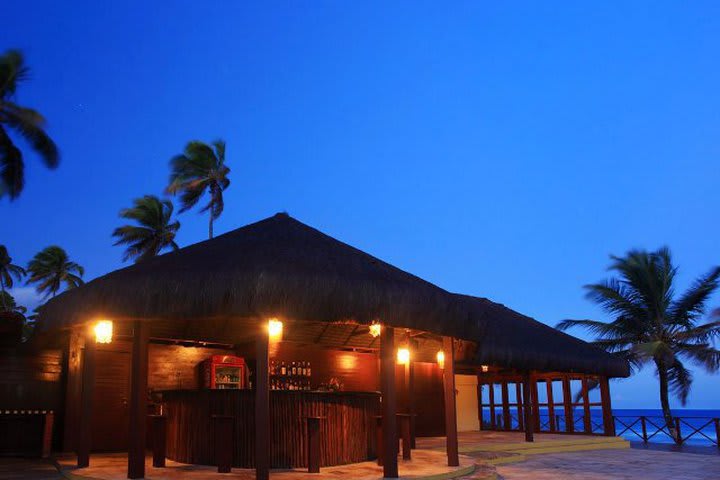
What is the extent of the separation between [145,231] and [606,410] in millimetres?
22375

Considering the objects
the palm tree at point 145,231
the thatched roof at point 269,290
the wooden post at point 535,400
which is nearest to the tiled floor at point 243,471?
the thatched roof at point 269,290

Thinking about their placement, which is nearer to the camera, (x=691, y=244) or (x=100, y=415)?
(x=100, y=415)

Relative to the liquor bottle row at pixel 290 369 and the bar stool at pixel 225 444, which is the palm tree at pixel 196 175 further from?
the bar stool at pixel 225 444

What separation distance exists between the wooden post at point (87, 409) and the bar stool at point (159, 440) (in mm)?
942

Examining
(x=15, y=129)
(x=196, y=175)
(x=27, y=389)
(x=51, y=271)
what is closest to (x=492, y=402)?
(x=27, y=389)

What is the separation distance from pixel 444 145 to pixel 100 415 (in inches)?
4084

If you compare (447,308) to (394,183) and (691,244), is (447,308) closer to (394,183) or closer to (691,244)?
(394,183)

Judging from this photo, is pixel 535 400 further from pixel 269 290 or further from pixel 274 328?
pixel 269 290

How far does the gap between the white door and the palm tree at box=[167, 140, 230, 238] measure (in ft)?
49.9

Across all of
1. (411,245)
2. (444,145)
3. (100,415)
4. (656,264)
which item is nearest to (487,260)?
(411,245)

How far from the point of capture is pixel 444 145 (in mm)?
113000

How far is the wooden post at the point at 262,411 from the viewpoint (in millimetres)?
8414

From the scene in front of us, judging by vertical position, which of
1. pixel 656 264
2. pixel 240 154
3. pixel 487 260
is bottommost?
pixel 656 264

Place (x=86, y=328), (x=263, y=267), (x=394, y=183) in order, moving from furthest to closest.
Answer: (x=394, y=183) < (x=86, y=328) < (x=263, y=267)
